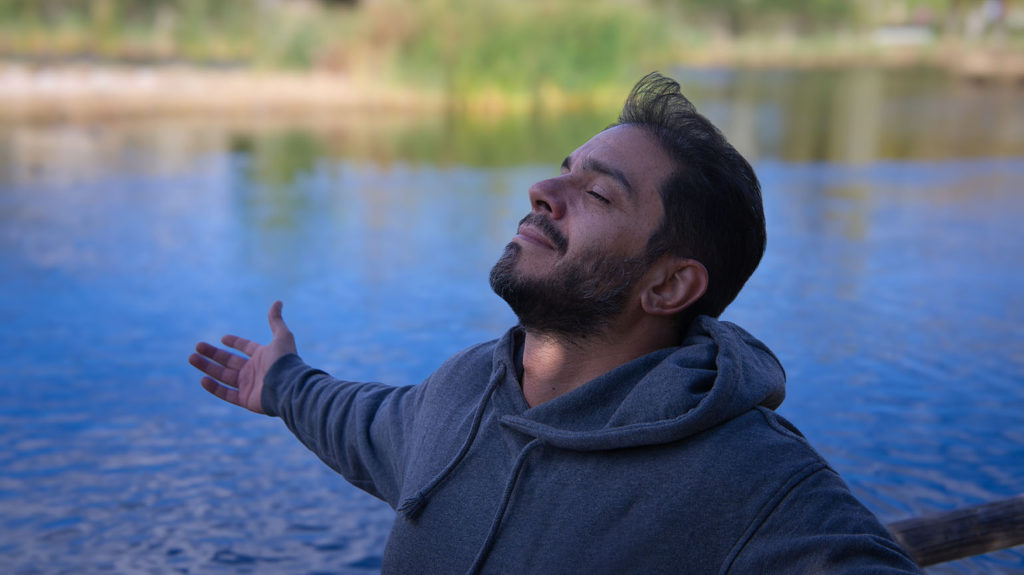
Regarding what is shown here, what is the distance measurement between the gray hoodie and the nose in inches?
9.5

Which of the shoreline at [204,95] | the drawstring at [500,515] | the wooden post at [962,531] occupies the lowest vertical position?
the wooden post at [962,531]

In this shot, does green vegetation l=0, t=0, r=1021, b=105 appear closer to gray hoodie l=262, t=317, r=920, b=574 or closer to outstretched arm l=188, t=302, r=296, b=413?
outstretched arm l=188, t=302, r=296, b=413

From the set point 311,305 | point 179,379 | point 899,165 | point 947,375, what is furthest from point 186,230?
point 899,165

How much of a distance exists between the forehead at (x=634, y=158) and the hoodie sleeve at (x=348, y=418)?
0.58m

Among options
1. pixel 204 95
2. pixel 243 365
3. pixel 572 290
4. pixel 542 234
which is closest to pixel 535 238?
pixel 542 234

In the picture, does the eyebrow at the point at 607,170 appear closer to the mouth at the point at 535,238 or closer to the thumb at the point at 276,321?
the mouth at the point at 535,238

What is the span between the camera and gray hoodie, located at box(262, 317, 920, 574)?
1.47 metres

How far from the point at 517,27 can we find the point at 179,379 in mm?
13017

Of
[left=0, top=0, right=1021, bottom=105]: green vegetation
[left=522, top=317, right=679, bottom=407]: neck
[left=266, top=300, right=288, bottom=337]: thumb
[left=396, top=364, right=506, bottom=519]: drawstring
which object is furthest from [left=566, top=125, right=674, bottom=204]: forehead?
[left=0, top=0, right=1021, bottom=105]: green vegetation

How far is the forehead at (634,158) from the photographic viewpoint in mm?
1801

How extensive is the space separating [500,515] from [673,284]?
490mm

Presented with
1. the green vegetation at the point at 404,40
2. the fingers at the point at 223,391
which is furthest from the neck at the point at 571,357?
the green vegetation at the point at 404,40

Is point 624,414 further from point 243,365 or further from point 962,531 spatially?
point 962,531

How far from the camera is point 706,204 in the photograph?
5.85 feet
